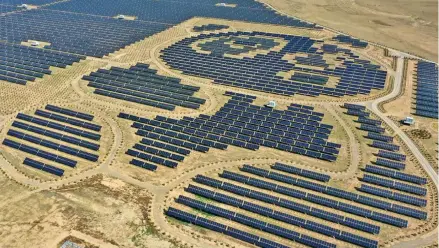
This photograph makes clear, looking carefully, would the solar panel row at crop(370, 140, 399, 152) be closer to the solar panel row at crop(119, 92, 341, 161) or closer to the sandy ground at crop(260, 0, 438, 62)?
the solar panel row at crop(119, 92, 341, 161)

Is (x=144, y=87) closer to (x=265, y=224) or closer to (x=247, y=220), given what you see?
(x=247, y=220)

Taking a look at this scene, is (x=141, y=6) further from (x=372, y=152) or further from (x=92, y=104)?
(x=372, y=152)

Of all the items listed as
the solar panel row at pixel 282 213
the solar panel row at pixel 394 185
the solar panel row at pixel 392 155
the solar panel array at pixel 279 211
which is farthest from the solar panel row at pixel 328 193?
the solar panel row at pixel 392 155

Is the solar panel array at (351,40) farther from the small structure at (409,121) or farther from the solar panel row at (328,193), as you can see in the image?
the solar panel row at (328,193)

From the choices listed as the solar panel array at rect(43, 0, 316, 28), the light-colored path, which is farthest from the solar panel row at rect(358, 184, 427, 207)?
the solar panel array at rect(43, 0, 316, 28)

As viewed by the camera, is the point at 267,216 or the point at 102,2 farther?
the point at 102,2

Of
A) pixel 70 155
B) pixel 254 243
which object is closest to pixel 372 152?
pixel 254 243
